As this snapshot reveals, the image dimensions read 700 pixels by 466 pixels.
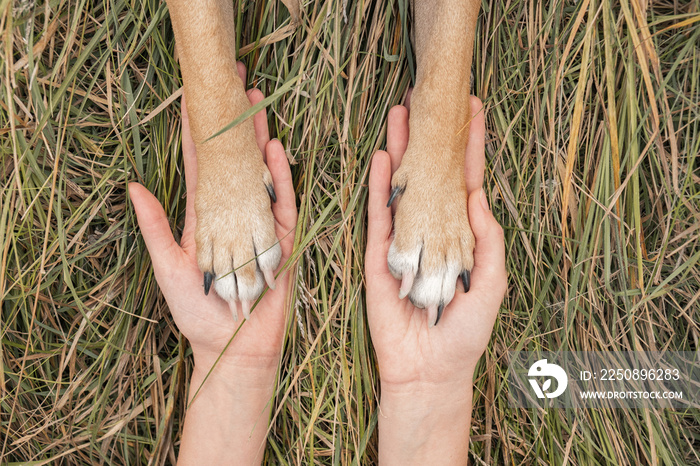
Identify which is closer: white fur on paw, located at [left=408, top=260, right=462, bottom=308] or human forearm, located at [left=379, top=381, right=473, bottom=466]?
white fur on paw, located at [left=408, top=260, right=462, bottom=308]

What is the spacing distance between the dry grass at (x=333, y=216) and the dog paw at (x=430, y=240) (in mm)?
249

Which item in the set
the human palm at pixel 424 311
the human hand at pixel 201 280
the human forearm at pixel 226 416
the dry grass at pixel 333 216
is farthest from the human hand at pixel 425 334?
the human forearm at pixel 226 416

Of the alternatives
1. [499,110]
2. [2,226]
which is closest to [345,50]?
[499,110]

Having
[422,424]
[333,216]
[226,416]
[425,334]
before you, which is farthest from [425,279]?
[226,416]

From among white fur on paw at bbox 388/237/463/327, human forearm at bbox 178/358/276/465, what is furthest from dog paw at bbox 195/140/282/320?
white fur on paw at bbox 388/237/463/327

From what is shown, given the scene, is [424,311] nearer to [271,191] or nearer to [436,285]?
[436,285]

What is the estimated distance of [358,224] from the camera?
1.88 m

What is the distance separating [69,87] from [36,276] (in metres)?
0.76

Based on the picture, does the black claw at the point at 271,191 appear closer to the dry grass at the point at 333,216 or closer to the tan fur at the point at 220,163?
the tan fur at the point at 220,163

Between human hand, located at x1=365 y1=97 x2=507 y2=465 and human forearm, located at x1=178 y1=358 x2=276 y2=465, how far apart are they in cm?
46

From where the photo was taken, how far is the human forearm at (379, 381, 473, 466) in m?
1.82

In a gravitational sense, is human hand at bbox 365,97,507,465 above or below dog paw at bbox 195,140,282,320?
below

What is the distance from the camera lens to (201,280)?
1752 mm

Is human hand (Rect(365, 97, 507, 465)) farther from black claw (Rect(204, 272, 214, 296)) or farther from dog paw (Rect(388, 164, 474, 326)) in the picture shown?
black claw (Rect(204, 272, 214, 296))
